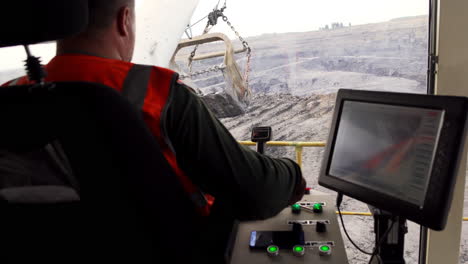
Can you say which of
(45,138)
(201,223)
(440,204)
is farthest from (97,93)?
(440,204)

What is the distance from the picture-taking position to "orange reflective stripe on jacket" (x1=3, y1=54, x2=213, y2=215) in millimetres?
718

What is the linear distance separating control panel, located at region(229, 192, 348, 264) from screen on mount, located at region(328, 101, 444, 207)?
0.53ft

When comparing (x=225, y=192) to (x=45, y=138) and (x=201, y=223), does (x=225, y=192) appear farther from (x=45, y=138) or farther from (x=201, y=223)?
(x=45, y=138)

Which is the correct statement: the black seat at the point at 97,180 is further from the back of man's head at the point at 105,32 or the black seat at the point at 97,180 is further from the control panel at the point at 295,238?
the control panel at the point at 295,238

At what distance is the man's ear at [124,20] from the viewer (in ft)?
2.90

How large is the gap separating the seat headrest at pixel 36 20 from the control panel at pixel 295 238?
0.77m

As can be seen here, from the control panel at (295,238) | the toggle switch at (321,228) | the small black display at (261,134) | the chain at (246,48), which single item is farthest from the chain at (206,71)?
the toggle switch at (321,228)

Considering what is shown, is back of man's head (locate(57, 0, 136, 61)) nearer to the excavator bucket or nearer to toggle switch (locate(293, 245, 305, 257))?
toggle switch (locate(293, 245, 305, 257))

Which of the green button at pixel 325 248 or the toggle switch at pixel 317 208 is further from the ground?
the toggle switch at pixel 317 208

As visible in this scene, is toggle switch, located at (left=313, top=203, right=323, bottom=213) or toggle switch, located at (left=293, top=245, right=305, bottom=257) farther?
toggle switch, located at (left=313, top=203, right=323, bottom=213)

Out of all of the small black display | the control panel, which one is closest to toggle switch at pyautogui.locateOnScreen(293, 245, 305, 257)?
the control panel

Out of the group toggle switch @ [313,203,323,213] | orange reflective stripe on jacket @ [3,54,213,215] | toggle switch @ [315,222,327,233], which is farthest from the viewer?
toggle switch @ [313,203,323,213]

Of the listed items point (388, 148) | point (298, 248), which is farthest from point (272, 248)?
point (388, 148)

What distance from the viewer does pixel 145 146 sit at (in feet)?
1.92
